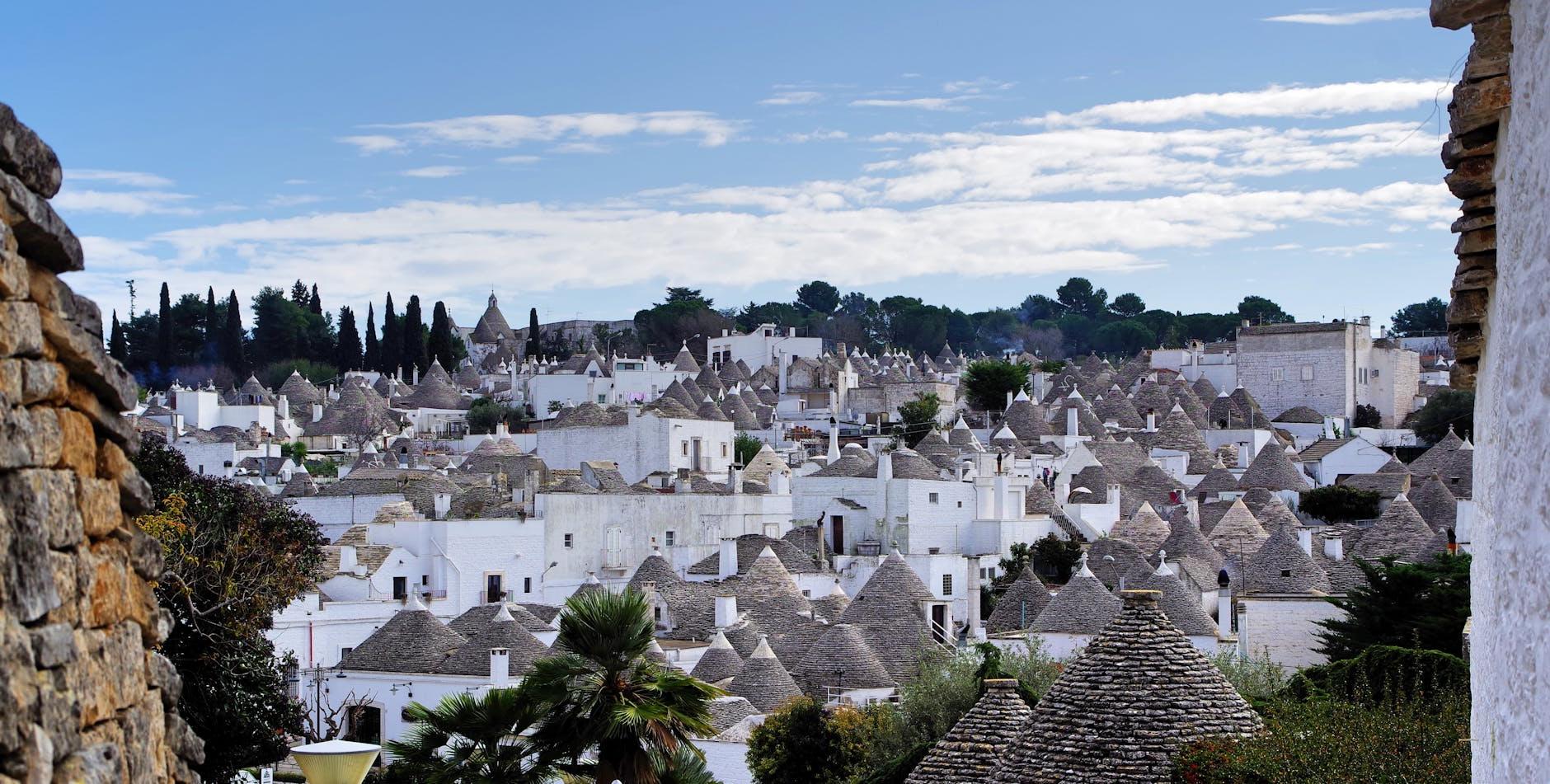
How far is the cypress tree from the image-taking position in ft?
327

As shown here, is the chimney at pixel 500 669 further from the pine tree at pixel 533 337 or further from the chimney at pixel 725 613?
→ the pine tree at pixel 533 337

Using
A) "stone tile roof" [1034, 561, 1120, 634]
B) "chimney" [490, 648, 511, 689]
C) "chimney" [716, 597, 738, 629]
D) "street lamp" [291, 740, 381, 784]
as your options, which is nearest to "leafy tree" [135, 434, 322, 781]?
"chimney" [490, 648, 511, 689]

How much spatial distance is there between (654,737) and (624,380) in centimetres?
6665

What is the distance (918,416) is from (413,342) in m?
33.1

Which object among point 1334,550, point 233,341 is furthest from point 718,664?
point 233,341

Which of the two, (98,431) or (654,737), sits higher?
(98,431)

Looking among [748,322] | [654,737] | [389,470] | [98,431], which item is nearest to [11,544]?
[98,431]

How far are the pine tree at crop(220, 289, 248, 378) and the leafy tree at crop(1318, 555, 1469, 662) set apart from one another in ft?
251

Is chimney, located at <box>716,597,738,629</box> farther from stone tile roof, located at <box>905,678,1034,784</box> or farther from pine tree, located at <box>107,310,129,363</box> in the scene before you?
pine tree, located at <box>107,310,129,363</box>

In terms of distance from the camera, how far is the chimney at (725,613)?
38.9 meters

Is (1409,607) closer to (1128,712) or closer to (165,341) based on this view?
(1128,712)

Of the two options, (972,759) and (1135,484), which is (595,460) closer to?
(1135,484)

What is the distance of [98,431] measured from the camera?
5012mm

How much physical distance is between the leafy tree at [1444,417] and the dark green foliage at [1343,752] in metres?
61.6
